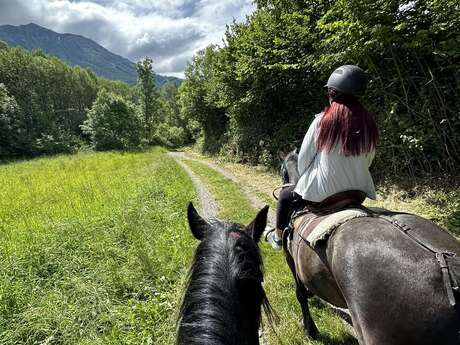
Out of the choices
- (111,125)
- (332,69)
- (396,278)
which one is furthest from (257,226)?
(111,125)

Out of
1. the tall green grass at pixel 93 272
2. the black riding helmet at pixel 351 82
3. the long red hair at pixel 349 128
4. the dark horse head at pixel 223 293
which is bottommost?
the tall green grass at pixel 93 272

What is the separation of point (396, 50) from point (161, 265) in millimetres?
8158

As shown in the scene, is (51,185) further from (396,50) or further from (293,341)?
(396,50)

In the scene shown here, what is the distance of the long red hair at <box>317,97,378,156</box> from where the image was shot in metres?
2.49

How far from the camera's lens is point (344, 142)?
2.50 meters

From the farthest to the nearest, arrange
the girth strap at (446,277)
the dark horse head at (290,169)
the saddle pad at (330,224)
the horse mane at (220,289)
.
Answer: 1. the dark horse head at (290,169)
2. the saddle pad at (330,224)
3. the girth strap at (446,277)
4. the horse mane at (220,289)

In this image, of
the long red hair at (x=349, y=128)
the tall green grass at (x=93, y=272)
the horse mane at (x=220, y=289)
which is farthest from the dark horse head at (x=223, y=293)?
the long red hair at (x=349, y=128)

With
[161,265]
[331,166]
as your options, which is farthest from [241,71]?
[331,166]

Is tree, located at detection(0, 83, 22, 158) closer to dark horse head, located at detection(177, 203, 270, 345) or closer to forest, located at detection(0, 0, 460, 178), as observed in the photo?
forest, located at detection(0, 0, 460, 178)

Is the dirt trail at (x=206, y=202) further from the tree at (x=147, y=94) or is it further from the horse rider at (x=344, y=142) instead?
the tree at (x=147, y=94)

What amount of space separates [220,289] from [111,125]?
141 ft

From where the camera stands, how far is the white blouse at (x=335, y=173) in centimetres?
257

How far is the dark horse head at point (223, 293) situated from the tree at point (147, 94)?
169 feet

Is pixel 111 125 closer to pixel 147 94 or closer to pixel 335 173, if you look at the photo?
pixel 147 94
